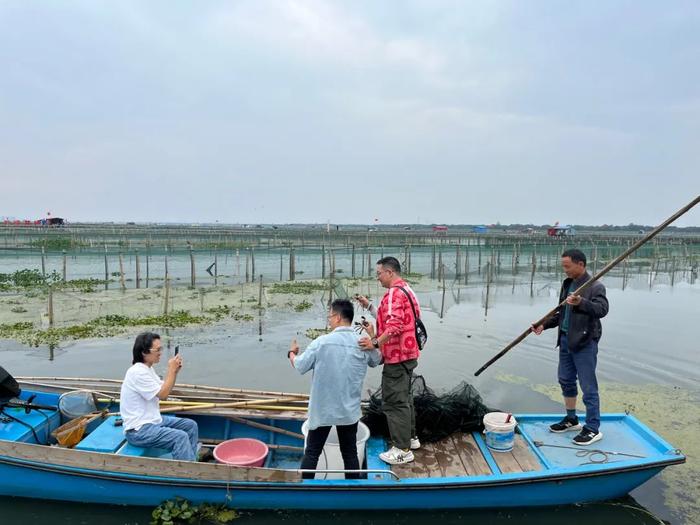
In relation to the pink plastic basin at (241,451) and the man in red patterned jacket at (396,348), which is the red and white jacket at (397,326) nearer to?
the man in red patterned jacket at (396,348)

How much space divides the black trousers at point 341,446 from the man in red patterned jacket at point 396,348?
1.64ft

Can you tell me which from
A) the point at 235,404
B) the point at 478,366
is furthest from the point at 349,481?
the point at 478,366

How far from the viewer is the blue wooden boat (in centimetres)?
416

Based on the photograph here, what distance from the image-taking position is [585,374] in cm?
470

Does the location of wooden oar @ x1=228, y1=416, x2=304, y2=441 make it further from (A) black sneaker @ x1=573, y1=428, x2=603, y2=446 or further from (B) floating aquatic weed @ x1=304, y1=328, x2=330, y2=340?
(B) floating aquatic weed @ x1=304, y1=328, x2=330, y2=340

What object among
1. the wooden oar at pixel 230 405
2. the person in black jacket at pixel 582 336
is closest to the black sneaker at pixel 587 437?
the person in black jacket at pixel 582 336

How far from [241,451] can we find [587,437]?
3.69 metres

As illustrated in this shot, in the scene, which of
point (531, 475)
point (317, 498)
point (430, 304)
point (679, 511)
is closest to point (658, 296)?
point (430, 304)

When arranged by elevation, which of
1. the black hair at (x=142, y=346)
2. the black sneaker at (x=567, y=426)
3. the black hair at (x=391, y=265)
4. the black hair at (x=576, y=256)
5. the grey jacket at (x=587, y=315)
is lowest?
the black sneaker at (x=567, y=426)

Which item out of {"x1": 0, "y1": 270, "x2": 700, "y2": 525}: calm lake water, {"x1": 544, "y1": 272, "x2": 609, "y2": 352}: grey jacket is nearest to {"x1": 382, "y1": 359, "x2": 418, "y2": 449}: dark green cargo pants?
{"x1": 0, "y1": 270, "x2": 700, "y2": 525}: calm lake water

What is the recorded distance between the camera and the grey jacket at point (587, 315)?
14.9ft

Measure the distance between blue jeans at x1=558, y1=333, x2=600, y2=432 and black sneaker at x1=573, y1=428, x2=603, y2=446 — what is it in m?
0.05

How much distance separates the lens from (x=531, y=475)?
13.8 feet

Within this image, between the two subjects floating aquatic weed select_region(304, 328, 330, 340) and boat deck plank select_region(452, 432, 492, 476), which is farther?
floating aquatic weed select_region(304, 328, 330, 340)
